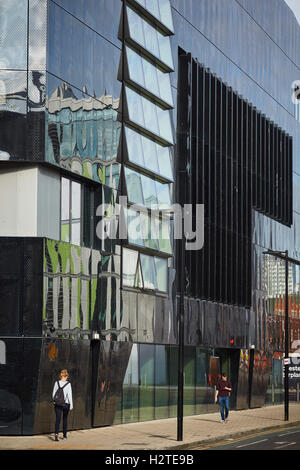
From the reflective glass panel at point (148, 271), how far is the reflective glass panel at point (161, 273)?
40 cm

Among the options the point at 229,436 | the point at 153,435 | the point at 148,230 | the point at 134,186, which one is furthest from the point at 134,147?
the point at 229,436

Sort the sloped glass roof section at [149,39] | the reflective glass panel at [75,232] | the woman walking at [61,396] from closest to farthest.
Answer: the woman walking at [61,396], the reflective glass panel at [75,232], the sloped glass roof section at [149,39]

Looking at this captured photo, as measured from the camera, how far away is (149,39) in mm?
34906

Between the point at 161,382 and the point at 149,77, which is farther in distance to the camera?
the point at 161,382

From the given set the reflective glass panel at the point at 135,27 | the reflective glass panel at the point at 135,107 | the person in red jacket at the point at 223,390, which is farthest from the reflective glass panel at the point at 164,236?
the reflective glass panel at the point at 135,27

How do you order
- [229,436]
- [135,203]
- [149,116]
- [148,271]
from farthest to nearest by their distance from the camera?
[149,116]
[148,271]
[135,203]
[229,436]

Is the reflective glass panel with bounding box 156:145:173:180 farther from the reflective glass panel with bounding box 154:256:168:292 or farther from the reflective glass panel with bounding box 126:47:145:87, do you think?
the reflective glass panel with bounding box 154:256:168:292

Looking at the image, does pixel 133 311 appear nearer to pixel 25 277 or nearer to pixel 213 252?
pixel 25 277

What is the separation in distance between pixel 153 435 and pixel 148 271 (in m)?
8.55

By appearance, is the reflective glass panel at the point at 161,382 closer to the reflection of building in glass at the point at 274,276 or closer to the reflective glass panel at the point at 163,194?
the reflective glass panel at the point at 163,194

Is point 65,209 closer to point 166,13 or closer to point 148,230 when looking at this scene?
point 148,230

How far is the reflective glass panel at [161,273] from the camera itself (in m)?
35.4

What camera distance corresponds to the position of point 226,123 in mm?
43500

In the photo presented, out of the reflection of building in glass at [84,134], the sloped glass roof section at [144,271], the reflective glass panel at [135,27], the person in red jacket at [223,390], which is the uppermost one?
the reflective glass panel at [135,27]
